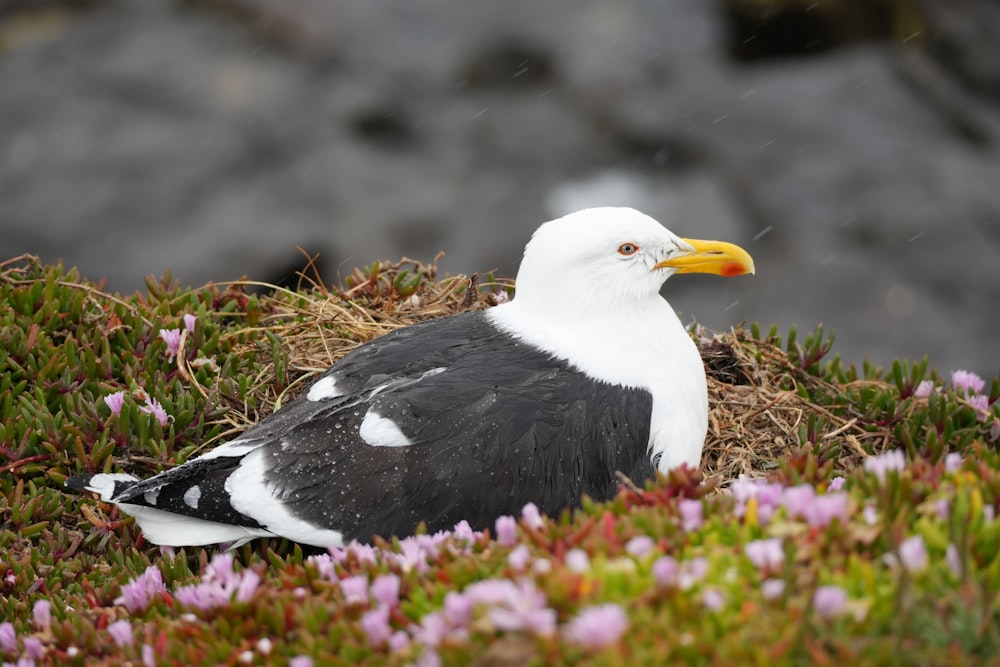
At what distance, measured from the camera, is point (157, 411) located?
4.42m

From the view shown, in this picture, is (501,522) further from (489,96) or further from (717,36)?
(717,36)

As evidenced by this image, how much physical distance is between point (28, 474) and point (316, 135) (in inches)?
268

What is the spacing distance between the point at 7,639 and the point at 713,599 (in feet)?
6.63

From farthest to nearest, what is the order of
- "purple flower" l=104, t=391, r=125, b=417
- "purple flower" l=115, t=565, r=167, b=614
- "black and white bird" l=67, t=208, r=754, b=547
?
"purple flower" l=104, t=391, r=125, b=417
"black and white bird" l=67, t=208, r=754, b=547
"purple flower" l=115, t=565, r=167, b=614

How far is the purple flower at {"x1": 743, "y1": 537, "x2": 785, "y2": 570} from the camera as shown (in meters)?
2.35

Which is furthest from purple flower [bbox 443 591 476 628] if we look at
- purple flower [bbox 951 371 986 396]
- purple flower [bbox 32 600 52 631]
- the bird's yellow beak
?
purple flower [bbox 951 371 986 396]

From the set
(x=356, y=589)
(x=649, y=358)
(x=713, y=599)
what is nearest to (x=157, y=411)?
(x=649, y=358)

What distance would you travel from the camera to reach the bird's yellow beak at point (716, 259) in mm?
4391

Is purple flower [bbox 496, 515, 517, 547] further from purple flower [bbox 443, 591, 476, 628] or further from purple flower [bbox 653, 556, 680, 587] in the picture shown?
purple flower [bbox 653, 556, 680, 587]

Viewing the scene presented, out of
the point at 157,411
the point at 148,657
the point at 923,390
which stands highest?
the point at 148,657

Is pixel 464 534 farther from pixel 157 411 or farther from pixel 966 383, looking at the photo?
pixel 966 383

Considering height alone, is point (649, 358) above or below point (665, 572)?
below

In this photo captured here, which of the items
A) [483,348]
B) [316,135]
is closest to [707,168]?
[316,135]

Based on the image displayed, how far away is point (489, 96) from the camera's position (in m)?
11.0
